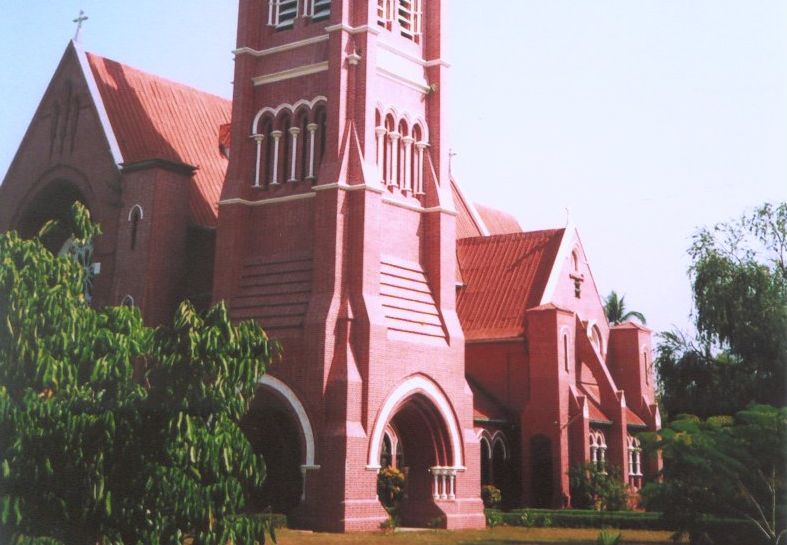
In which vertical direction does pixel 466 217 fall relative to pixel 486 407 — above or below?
above

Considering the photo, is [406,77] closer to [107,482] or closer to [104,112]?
[104,112]

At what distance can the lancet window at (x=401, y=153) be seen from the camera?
97.3 ft

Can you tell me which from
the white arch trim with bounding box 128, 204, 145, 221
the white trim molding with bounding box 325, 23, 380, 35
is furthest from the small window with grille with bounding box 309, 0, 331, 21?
the white arch trim with bounding box 128, 204, 145, 221

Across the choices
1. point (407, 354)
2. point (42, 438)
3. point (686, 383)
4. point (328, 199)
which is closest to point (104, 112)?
point (328, 199)

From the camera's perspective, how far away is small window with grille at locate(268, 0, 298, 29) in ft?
103

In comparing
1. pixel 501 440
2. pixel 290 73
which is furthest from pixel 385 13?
pixel 501 440

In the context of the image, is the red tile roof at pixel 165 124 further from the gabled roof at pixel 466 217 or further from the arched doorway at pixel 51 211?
the gabled roof at pixel 466 217

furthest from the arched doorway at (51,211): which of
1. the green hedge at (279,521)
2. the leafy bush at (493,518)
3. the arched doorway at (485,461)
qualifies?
the leafy bush at (493,518)

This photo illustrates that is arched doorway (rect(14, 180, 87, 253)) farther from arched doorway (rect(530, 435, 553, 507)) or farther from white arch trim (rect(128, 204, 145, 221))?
arched doorway (rect(530, 435, 553, 507))

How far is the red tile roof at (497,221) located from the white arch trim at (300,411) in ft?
82.4

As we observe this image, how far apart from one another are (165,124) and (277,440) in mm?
13733

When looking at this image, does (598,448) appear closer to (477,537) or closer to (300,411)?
(477,537)

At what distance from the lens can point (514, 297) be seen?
38.6m

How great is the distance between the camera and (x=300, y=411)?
26547 millimetres
